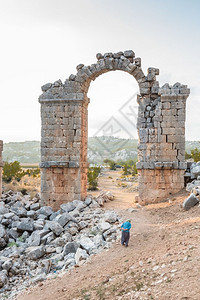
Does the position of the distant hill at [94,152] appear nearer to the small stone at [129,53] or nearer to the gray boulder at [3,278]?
the small stone at [129,53]

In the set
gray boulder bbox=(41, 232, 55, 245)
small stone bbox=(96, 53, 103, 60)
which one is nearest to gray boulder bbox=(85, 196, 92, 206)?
gray boulder bbox=(41, 232, 55, 245)

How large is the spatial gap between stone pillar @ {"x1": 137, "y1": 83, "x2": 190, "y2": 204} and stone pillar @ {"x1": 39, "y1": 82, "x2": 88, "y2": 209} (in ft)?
8.29

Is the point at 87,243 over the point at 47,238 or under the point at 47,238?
over

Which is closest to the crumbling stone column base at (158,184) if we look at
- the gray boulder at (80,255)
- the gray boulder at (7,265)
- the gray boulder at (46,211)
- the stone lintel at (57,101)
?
the gray boulder at (46,211)

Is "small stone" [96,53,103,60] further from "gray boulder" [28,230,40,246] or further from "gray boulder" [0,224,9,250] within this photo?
"gray boulder" [0,224,9,250]

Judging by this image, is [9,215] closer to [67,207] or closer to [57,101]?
[67,207]

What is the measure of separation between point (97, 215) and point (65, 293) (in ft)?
14.7

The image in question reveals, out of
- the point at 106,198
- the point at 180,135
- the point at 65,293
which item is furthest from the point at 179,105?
the point at 65,293

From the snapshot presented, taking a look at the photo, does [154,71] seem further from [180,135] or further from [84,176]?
[84,176]

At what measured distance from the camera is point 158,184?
10.5 m

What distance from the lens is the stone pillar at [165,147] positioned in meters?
10.4

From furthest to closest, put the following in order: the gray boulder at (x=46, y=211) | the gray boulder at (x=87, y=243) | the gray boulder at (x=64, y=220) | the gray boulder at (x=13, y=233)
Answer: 1. the gray boulder at (x=46, y=211)
2. the gray boulder at (x=64, y=220)
3. the gray boulder at (x=13, y=233)
4. the gray boulder at (x=87, y=243)

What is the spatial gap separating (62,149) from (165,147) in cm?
411

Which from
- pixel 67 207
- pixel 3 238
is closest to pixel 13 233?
pixel 3 238
